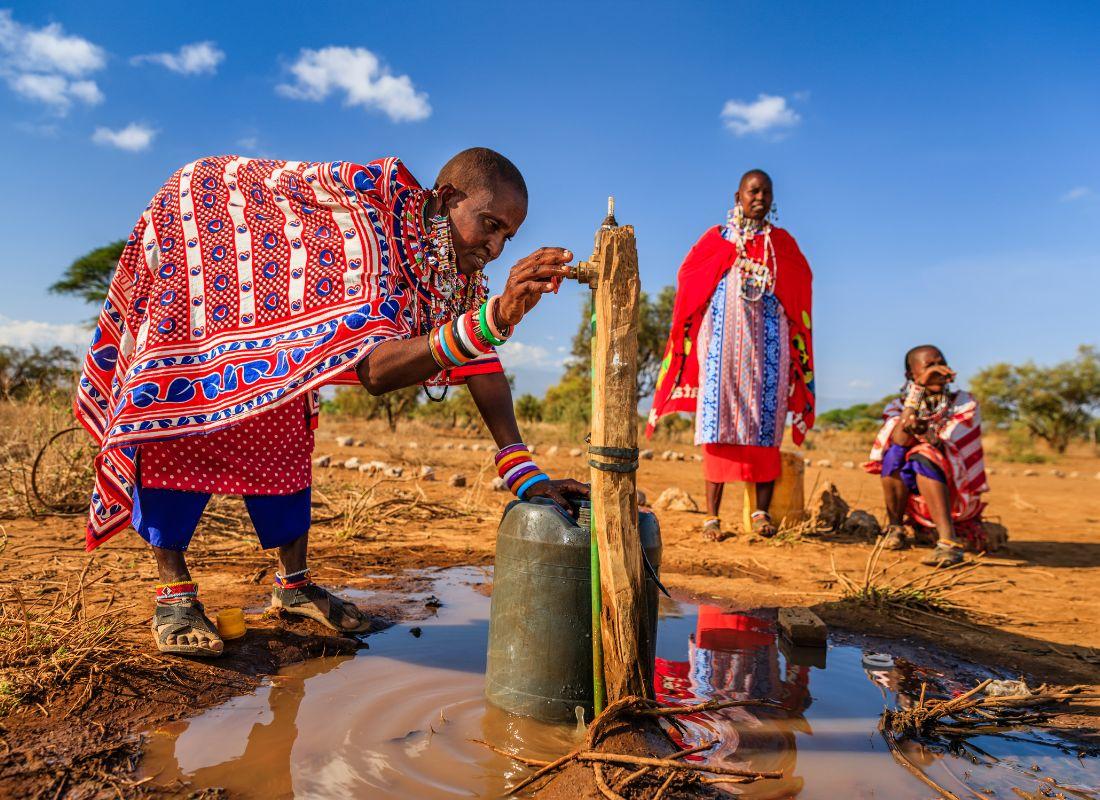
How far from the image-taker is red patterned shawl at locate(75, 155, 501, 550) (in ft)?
8.02

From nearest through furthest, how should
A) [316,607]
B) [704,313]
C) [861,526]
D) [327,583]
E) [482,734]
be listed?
[482,734], [316,607], [327,583], [704,313], [861,526]

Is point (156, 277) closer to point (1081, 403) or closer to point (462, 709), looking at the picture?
point (462, 709)

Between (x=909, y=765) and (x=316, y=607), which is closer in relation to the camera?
(x=909, y=765)

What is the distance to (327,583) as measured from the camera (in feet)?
12.8

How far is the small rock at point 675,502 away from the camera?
7.14 meters

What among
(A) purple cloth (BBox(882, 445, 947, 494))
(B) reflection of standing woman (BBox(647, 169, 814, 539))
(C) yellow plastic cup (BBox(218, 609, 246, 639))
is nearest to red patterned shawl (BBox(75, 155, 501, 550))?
(C) yellow plastic cup (BBox(218, 609, 246, 639))

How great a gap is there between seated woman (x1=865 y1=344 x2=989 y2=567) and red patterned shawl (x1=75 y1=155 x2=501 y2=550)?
13.2 ft

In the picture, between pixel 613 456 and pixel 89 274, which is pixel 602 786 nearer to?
pixel 613 456

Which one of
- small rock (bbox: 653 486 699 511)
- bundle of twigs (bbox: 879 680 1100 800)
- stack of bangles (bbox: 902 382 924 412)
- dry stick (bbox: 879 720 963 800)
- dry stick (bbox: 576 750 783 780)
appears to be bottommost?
dry stick (bbox: 879 720 963 800)

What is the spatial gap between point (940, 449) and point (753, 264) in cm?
194

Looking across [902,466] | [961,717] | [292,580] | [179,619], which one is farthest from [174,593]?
[902,466]

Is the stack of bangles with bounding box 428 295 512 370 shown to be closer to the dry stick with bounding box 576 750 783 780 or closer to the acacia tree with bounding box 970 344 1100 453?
the dry stick with bounding box 576 750 783 780

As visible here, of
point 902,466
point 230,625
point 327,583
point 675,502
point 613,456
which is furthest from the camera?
point 675,502

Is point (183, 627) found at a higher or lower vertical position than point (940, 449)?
lower
